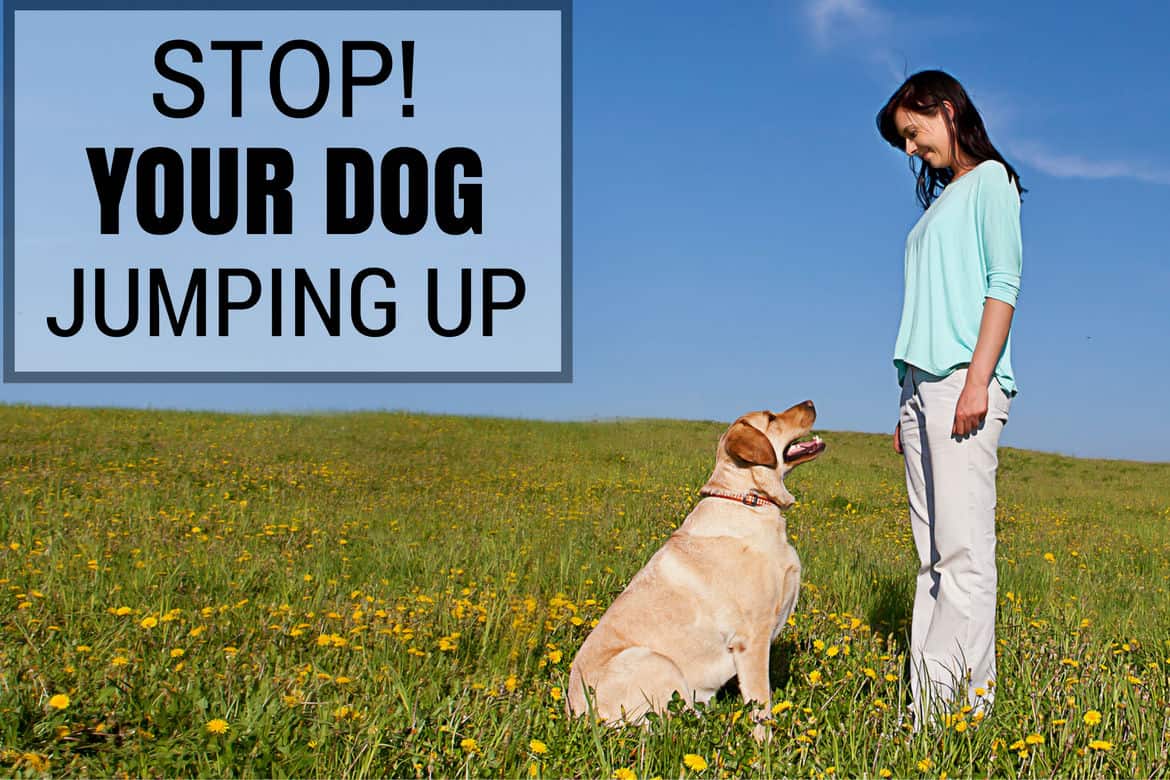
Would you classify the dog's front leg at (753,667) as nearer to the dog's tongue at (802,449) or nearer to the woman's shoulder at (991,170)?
the dog's tongue at (802,449)

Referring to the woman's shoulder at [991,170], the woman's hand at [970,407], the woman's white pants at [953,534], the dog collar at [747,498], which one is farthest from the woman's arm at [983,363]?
the dog collar at [747,498]

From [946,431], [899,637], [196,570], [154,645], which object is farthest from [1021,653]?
[196,570]

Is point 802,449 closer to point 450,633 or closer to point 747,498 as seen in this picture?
point 747,498

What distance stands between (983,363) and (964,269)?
21.7 inches

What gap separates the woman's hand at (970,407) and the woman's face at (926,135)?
49.3 inches

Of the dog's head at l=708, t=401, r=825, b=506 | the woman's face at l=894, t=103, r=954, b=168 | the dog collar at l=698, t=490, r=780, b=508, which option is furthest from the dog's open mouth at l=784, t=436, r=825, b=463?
the woman's face at l=894, t=103, r=954, b=168

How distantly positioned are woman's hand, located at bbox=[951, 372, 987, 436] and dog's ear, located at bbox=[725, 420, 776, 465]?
0.91 metres

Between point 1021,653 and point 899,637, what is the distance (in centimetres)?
82

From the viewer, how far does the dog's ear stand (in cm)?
447

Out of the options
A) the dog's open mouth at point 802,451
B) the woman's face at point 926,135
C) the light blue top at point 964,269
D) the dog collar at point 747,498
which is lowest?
the dog collar at point 747,498

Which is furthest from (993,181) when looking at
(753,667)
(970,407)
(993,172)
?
(753,667)

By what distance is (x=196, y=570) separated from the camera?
6930mm

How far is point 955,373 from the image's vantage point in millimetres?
4180

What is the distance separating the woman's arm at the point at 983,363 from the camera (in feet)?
13.0
